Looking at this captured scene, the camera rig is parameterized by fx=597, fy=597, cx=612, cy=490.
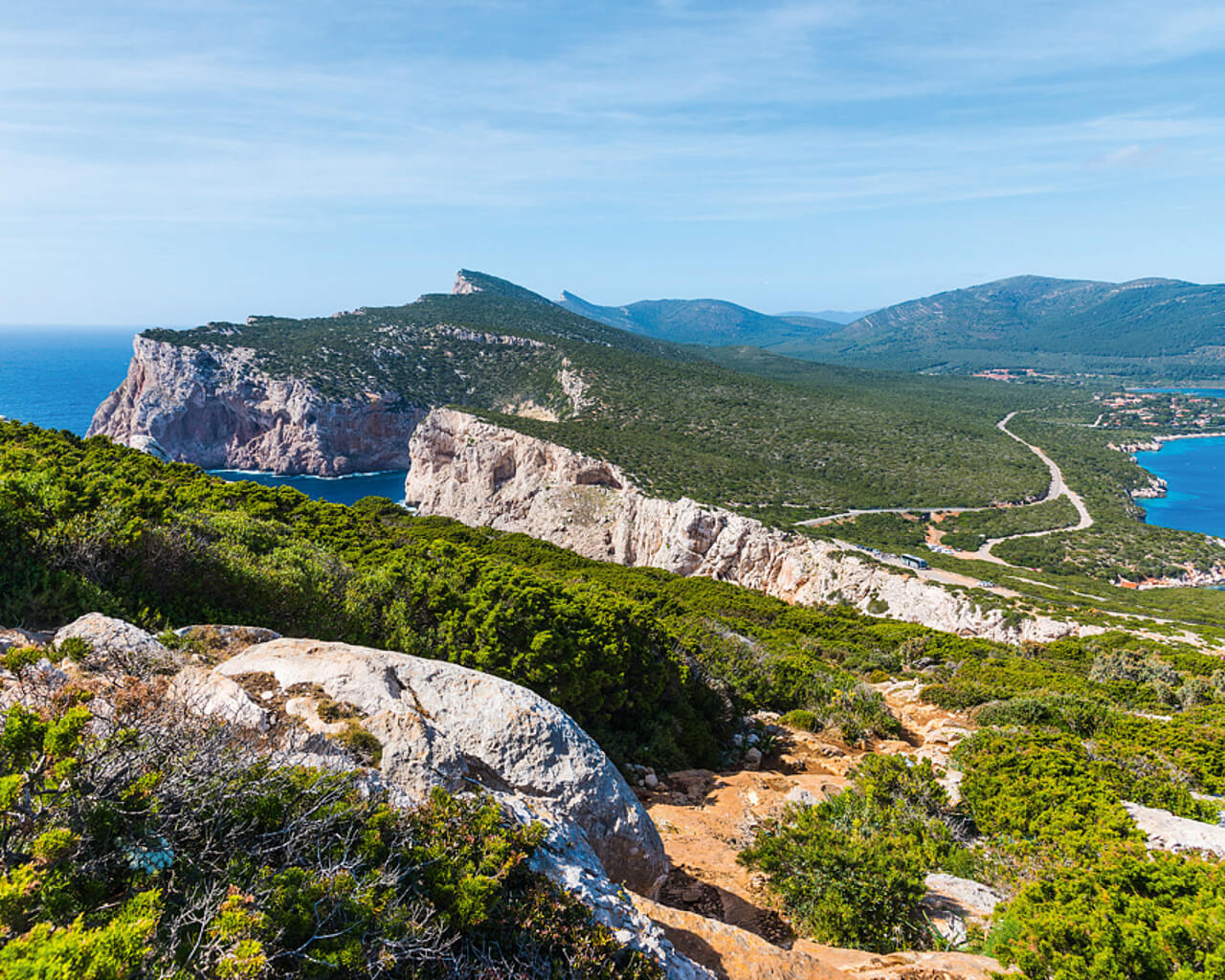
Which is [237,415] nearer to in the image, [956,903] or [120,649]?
[120,649]

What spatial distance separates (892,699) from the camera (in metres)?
17.4

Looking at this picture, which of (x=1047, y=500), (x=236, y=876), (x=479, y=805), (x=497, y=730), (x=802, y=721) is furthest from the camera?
(x=1047, y=500)

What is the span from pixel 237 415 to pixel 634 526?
6778 cm

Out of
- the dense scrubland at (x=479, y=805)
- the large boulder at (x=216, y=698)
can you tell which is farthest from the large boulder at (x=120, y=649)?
the dense scrubland at (x=479, y=805)

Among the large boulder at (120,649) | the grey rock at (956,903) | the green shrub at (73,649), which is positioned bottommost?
the grey rock at (956,903)

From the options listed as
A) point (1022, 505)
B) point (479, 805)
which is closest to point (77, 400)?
point (479, 805)

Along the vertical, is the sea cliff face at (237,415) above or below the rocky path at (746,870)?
above

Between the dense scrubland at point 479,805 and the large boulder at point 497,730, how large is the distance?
1.32 m

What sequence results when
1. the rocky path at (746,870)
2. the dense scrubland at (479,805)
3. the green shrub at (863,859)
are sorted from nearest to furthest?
the dense scrubland at (479,805) → the rocky path at (746,870) → the green shrub at (863,859)

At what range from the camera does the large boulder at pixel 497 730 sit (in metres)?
5.82

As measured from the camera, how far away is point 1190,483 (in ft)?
297

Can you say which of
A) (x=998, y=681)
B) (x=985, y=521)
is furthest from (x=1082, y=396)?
(x=998, y=681)

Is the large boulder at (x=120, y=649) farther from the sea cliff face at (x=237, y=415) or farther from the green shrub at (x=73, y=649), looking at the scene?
the sea cliff face at (x=237, y=415)

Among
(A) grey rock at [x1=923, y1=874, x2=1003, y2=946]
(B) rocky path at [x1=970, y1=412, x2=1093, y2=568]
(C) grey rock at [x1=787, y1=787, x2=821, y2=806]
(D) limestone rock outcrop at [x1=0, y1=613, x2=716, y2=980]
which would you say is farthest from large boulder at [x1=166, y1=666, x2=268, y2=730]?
(B) rocky path at [x1=970, y1=412, x2=1093, y2=568]
